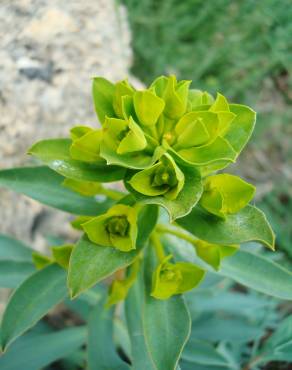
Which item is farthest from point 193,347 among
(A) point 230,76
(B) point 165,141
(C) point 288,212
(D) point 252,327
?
(A) point 230,76

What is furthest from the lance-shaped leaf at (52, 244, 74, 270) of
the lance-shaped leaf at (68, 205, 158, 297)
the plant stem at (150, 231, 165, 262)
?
the plant stem at (150, 231, 165, 262)

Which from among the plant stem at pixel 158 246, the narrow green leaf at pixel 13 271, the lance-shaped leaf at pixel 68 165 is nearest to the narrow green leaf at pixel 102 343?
the narrow green leaf at pixel 13 271

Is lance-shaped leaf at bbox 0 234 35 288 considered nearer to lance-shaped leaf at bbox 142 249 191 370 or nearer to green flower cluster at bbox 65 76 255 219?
lance-shaped leaf at bbox 142 249 191 370

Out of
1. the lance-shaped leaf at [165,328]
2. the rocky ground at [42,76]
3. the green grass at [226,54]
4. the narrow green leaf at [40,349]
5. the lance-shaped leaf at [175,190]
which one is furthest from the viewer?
the green grass at [226,54]

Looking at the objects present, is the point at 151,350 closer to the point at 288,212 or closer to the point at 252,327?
the point at 252,327

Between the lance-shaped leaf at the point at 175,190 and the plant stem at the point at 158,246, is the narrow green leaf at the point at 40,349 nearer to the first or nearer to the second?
the plant stem at the point at 158,246

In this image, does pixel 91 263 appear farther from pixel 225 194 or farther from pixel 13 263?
pixel 13 263
